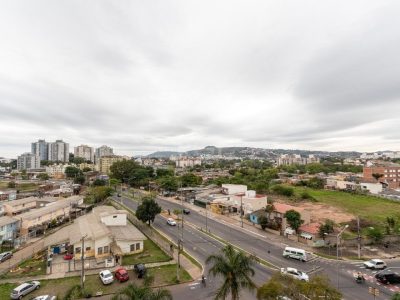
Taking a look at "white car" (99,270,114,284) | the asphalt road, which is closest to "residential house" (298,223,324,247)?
the asphalt road

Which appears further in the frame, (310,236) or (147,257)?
(310,236)

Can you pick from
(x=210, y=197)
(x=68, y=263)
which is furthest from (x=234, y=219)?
(x=68, y=263)

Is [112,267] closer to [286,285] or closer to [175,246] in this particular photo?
[175,246]

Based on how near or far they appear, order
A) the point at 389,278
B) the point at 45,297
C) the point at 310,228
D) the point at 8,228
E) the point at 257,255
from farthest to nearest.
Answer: the point at 310,228, the point at 8,228, the point at 257,255, the point at 389,278, the point at 45,297

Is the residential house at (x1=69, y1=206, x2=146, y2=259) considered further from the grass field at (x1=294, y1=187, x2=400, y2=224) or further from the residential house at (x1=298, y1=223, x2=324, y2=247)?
the grass field at (x1=294, y1=187, x2=400, y2=224)

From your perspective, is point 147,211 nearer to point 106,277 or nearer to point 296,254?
point 106,277

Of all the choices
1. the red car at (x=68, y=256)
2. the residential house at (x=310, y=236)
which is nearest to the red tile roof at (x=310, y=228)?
the residential house at (x=310, y=236)

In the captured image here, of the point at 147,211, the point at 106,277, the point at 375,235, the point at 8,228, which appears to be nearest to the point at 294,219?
the point at 375,235
